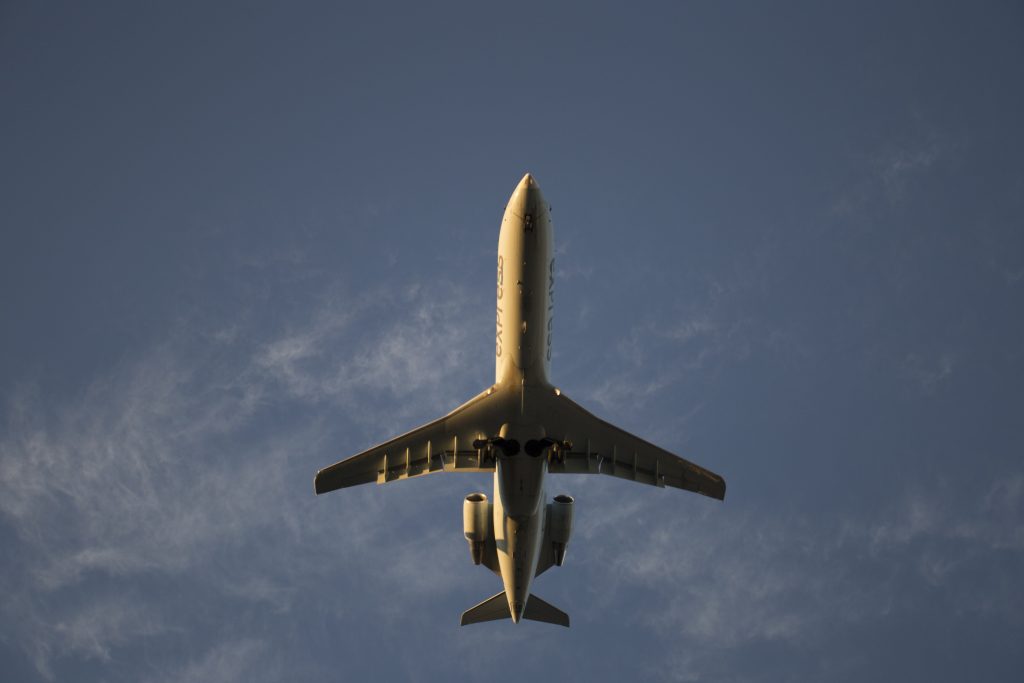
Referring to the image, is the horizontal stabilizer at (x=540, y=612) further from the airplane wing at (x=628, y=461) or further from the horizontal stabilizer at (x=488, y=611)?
the airplane wing at (x=628, y=461)

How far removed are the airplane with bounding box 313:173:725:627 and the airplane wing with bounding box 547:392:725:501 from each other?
0.05 m

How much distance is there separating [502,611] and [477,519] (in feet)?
27.2

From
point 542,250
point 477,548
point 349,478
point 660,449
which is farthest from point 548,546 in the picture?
point 542,250

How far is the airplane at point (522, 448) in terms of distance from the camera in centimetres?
4353

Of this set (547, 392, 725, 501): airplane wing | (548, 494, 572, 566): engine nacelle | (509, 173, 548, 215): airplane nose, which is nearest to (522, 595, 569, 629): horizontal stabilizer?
(548, 494, 572, 566): engine nacelle

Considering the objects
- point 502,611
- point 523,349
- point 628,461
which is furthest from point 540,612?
point 523,349

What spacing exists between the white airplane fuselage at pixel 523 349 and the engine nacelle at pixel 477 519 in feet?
3.88

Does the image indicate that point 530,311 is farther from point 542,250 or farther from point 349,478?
point 349,478

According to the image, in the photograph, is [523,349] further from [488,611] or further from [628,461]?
[488,611]

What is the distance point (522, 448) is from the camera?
44.9 meters

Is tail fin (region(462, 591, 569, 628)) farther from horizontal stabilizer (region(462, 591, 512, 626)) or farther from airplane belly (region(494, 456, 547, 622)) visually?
airplane belly (region(494, 456, 547, 622))

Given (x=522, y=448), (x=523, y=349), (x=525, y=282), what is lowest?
(x=522, y=448)

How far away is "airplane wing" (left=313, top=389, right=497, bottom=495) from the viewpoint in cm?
4712

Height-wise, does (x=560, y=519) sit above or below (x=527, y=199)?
below
